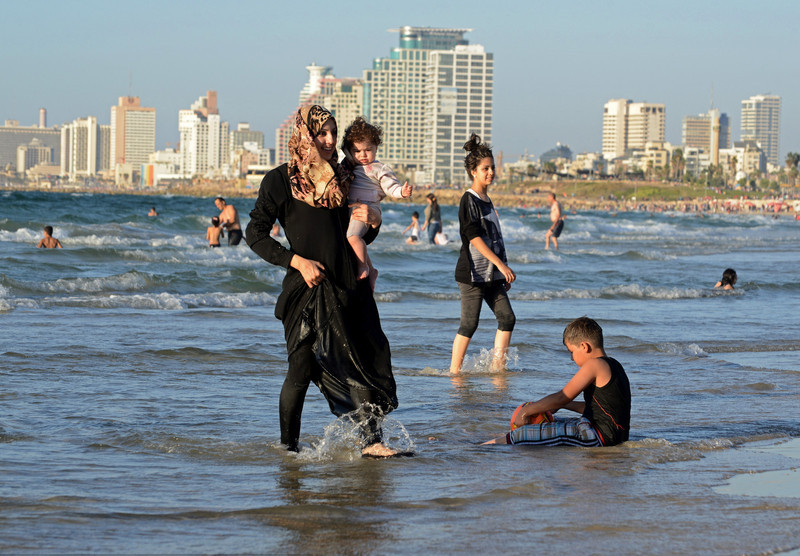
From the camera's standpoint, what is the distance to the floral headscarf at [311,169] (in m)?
4.18

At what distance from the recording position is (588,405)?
5.05 meters

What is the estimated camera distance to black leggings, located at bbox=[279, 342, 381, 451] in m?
4.40

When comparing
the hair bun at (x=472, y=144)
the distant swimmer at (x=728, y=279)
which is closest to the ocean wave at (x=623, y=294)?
the distant swimmer at (x=728, y=279)

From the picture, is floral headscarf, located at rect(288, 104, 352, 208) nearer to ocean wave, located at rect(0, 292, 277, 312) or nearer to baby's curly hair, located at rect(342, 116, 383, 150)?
baby's curly hair, located at rect(342, 116, 383, 150)

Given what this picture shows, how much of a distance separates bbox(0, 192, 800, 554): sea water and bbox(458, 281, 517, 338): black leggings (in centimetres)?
42

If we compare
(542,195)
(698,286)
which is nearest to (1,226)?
(698,286)

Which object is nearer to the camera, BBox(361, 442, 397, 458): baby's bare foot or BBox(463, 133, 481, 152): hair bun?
BBox(361, 442, 397, 458): baby's bare foot

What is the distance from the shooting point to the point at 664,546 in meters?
3.26

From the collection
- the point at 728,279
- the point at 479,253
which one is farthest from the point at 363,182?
the point at 728,279

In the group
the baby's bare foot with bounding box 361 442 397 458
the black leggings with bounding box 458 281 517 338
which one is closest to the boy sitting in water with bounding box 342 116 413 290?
the baby's bare foot with bounding box 361 442 397 458

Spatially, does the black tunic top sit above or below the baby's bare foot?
above

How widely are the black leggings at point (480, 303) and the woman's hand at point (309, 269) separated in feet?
9.38

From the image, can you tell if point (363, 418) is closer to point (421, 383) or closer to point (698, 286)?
point (421, 383)

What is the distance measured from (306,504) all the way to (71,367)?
398cm
